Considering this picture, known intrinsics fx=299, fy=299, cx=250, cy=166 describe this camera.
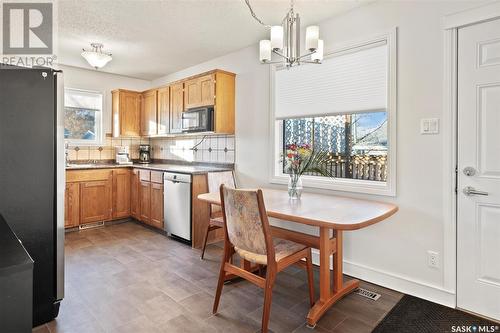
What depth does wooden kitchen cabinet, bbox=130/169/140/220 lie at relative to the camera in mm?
4598

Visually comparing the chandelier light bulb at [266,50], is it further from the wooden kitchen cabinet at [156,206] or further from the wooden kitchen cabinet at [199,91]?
the wooden kitchen cabinet at [156,206]

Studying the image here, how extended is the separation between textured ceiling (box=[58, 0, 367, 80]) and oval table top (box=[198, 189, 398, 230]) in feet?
5.67

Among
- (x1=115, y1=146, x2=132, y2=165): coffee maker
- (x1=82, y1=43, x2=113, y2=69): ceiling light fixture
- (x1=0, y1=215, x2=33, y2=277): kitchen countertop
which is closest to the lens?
(x1=0, y1=215, x2=33, y2=277): kitchen countertop

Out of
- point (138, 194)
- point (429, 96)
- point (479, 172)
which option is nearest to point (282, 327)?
point (479, 172)

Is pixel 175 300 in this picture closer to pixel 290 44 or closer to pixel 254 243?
pixel 254 243

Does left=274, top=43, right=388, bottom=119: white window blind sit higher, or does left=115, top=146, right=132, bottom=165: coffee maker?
left=274, top=43, right=388, bottom=119: white window blind

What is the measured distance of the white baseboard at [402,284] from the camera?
2252 mm

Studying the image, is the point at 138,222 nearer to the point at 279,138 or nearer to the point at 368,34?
the point at 279,138

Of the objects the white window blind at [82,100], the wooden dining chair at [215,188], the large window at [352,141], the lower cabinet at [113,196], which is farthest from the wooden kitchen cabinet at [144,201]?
the large window at [352,141]

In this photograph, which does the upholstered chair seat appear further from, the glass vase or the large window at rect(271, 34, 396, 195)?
the large window at rect(271, 34, 396, 195)

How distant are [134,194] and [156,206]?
2.46 ft

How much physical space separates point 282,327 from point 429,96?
6.60 feet

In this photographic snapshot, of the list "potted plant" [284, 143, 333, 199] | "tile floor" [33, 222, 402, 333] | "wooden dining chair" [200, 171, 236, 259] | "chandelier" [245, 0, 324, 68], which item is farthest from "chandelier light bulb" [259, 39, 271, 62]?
"tile floor" [33, 222, 402, 333]

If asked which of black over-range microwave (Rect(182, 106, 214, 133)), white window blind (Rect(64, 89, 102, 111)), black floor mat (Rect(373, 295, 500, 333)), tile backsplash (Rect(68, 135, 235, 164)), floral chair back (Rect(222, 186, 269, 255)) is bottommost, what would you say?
black floor mat (Rect(373, 295, 500, 333))
